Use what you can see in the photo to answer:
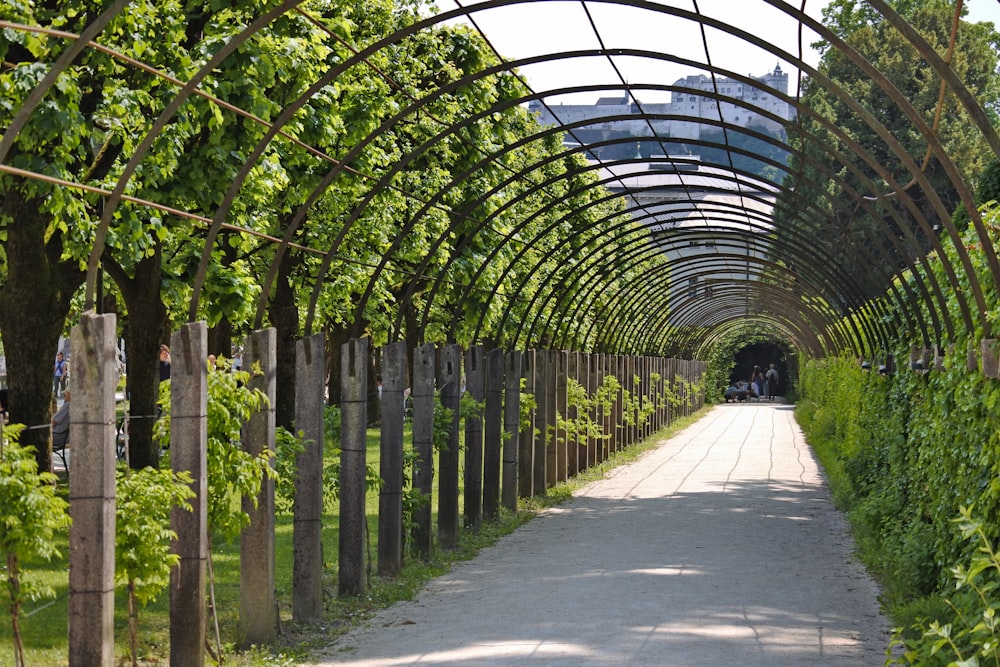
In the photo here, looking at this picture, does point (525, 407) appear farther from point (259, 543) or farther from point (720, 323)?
point (720, 323)

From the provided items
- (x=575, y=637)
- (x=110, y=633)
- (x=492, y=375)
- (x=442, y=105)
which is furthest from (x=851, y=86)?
(x=110, y=633)

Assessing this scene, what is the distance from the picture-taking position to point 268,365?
8859mm

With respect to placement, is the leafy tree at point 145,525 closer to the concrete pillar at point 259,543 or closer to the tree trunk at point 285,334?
the concrete pillar at point 259,543

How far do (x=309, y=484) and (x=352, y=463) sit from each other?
0.95 metres

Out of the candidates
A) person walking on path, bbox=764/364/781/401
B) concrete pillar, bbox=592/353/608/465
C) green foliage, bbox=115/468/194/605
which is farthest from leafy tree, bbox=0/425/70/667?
person walking on path, bbox=764/364/781/401

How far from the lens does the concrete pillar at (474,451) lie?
592 inches

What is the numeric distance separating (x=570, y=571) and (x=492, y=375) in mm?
4219

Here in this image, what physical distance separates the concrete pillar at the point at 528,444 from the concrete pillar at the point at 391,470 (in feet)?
21.5

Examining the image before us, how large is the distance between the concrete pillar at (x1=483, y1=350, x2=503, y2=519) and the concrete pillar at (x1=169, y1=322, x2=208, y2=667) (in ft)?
26.7

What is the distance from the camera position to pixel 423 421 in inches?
491

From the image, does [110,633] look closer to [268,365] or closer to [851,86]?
[268,365]

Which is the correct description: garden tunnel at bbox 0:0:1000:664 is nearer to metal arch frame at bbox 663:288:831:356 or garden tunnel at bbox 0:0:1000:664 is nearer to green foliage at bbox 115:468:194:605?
green foliage at bbox 115:468:194:605

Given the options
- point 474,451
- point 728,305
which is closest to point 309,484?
point 474,451

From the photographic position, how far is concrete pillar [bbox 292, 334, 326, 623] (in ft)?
30.9
